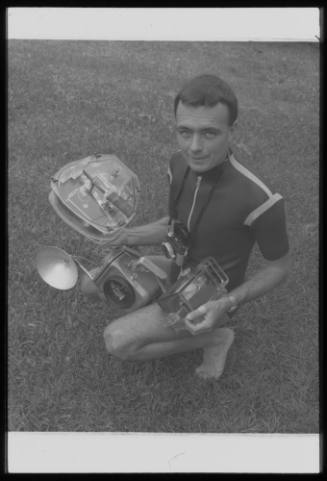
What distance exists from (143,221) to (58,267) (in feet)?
3.79

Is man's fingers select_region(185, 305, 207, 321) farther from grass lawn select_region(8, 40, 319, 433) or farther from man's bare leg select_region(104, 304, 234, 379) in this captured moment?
grass lawn select_region(8, 40, 319, 433)

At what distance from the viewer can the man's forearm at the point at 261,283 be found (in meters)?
2.20

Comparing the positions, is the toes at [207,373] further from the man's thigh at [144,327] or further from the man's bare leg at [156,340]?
the man's thigh at [144,327]

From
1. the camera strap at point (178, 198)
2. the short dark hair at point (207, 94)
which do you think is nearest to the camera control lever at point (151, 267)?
the camera strap at point (178, 198)

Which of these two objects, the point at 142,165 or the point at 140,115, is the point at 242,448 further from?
the point at 140,115

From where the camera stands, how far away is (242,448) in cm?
225

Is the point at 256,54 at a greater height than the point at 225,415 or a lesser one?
greater

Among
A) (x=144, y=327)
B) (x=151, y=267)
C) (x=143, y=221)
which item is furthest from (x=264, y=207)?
(x=143, y=221)

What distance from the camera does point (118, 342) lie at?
7.75ft

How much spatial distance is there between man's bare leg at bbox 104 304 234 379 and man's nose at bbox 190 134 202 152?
0.80 m

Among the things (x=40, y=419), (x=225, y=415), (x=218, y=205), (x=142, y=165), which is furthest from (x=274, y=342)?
(x=142, y=165)

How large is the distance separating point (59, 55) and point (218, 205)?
3428mm

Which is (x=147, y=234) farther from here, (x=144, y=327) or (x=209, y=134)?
(x=209, y=134)

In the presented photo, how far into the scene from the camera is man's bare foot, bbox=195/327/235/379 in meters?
2.60
